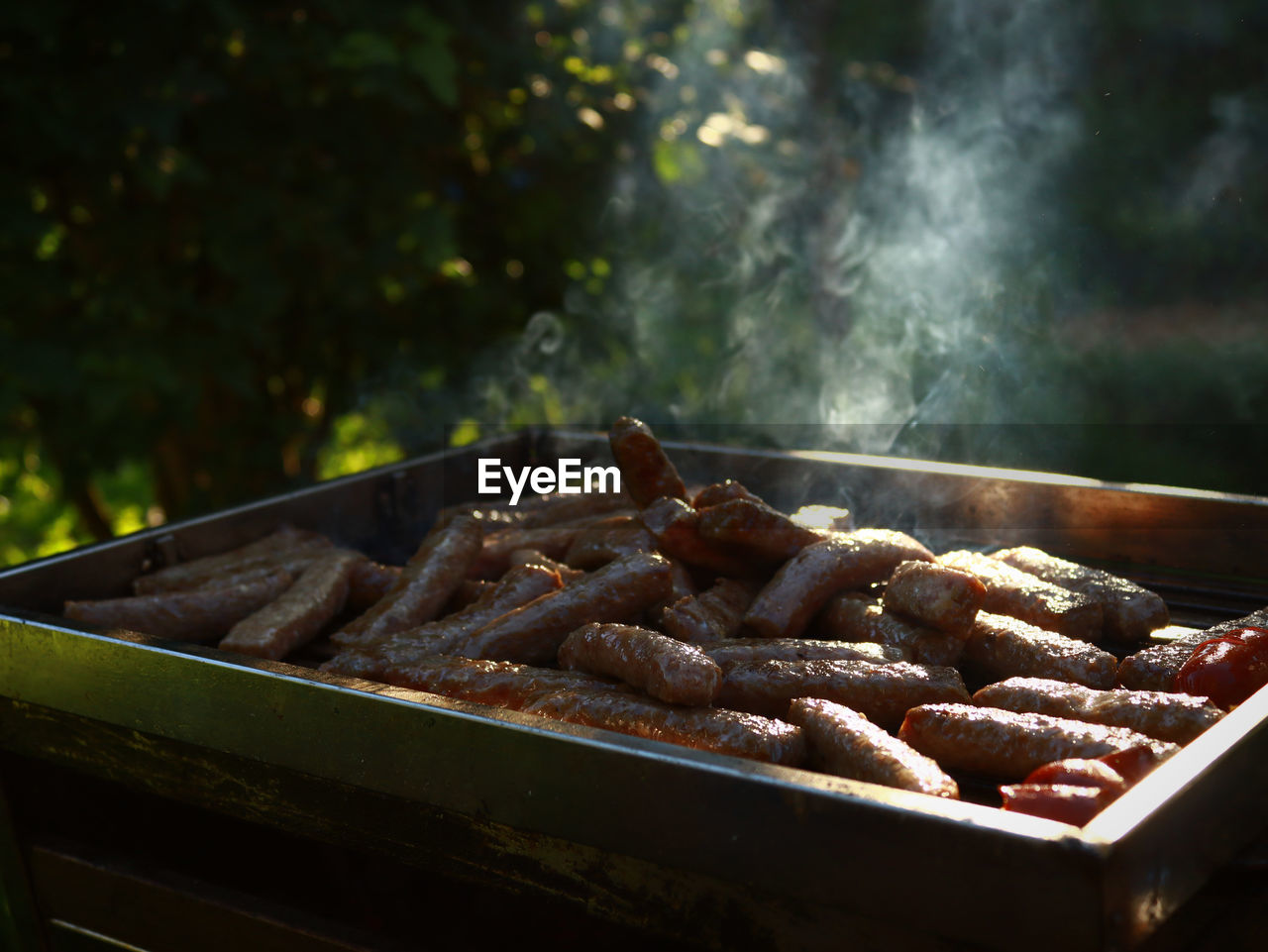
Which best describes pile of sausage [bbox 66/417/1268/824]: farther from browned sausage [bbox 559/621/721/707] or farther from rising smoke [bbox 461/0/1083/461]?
rising smoke [bbox 461/0/1083/461]

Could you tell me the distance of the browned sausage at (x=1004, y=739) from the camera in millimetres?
1543

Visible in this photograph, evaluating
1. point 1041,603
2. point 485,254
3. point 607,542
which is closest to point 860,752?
point 1041,603

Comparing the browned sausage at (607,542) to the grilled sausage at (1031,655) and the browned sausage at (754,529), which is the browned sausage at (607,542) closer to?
the browned sausage at (754,529)

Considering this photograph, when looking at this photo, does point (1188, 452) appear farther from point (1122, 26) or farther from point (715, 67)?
point (715, 67)

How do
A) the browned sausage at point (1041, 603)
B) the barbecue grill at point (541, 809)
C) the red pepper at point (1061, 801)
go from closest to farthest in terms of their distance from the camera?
the barbecue grill at point (541, 809) < the red pepper at point (1061, 801) < the browned sausage at point (1041, 603)

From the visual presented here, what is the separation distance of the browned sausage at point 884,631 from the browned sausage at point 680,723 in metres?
0.44

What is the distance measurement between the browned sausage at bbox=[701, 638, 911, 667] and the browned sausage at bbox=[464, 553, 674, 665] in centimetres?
21

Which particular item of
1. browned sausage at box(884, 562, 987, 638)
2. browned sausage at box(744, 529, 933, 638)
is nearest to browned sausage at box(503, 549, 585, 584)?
browned sausage at box(744, 529, 933, 638)

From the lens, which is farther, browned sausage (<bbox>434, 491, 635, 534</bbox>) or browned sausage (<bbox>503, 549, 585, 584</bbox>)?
browned sausage (<bbox>434, 491, 635, 534</bbox>)

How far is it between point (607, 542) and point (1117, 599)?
1.12m

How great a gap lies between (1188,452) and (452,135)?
6.29 metres

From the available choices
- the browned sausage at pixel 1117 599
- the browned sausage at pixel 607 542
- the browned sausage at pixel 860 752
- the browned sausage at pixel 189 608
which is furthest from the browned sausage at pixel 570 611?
the browned sausage at pixel 1117 599

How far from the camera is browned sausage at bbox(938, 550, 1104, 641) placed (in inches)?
85.0

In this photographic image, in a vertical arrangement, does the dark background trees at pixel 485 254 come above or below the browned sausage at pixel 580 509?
above
